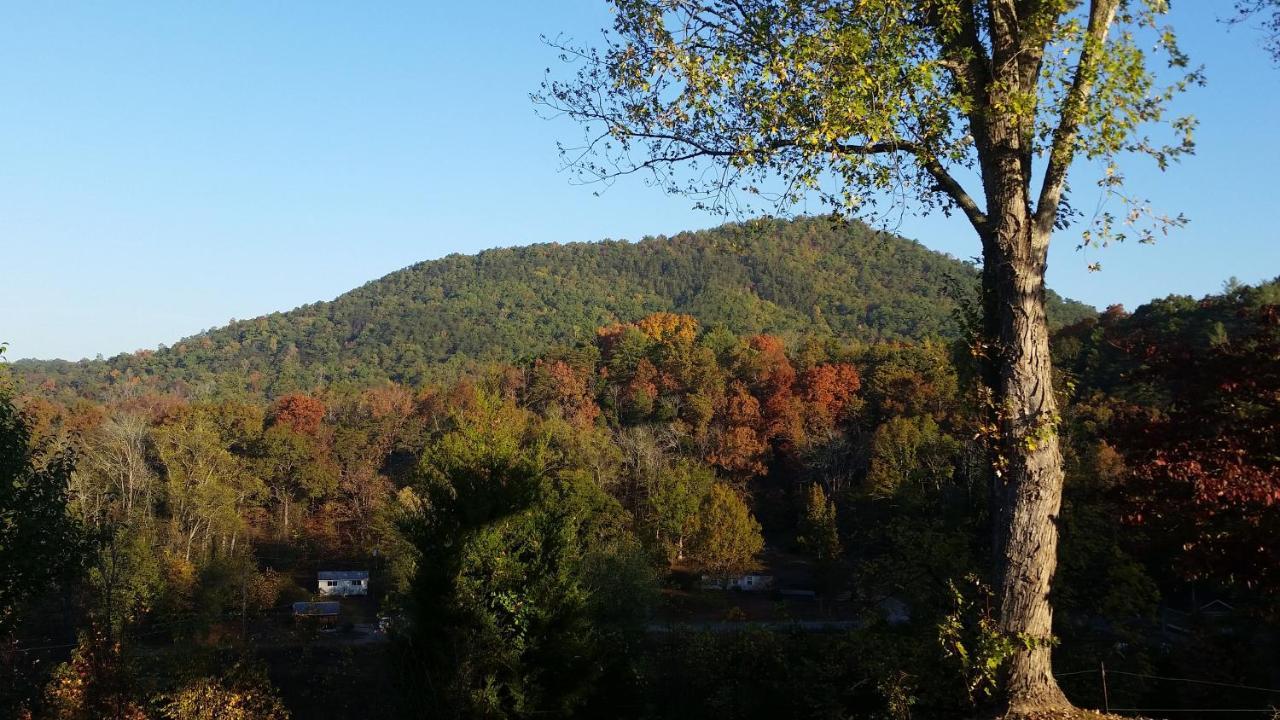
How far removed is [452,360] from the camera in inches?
3642

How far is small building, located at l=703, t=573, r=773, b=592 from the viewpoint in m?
36.8

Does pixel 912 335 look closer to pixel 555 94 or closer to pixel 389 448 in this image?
pixel 389 448

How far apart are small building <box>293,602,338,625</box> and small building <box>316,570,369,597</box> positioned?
4179mm

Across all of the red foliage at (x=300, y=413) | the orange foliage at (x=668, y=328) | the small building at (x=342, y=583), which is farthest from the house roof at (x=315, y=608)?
the orange foliage at (x=668, y=328)

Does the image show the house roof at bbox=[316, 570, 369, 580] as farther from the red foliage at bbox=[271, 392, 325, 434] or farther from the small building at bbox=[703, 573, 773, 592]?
the red foliage at bbox=[271, 392, 325, 434]

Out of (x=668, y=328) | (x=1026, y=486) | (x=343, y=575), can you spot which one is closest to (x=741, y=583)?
(x=343, y=575)

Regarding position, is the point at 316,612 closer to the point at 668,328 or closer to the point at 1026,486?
the point at 1026,486

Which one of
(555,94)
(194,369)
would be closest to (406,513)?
(555,94)

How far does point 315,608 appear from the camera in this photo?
3244 centimetres

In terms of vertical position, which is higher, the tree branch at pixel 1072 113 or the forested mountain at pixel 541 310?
the forested mountain at pixel 541 310

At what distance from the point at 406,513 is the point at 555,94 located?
28.0ft

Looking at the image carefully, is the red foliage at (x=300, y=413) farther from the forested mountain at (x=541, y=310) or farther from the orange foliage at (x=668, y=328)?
the forested mountain at (x=541, y=310)

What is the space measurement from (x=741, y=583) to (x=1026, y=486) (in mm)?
34478

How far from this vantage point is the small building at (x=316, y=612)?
3131 centimetres
